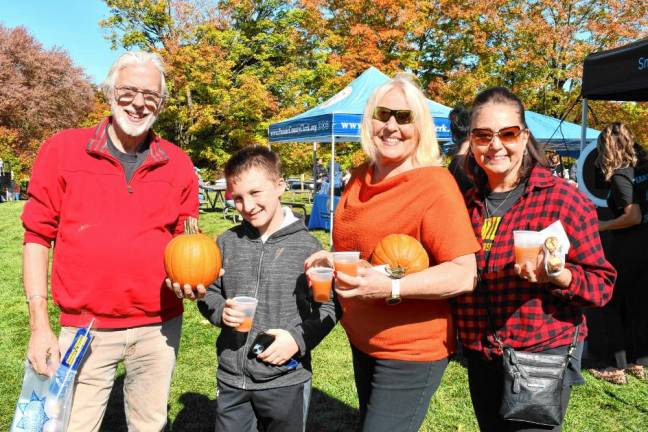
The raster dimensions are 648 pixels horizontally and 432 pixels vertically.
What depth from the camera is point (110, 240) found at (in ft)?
8.16

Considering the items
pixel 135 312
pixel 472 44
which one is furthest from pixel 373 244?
pixel 472 44

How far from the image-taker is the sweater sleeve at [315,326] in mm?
2496

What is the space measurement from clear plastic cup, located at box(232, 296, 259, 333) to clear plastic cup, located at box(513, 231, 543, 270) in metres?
1.19

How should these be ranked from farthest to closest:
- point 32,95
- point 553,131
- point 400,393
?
point 32,95 < point 553,131 < point 400,393

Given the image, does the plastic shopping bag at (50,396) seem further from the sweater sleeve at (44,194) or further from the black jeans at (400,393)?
the black jeans at (400,393)

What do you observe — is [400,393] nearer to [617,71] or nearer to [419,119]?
[419,119]

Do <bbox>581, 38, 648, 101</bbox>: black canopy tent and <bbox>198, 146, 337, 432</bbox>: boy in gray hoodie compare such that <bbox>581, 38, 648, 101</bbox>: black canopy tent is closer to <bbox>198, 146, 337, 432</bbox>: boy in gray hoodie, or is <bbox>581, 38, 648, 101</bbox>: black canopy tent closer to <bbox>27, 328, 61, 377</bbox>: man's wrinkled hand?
<bbox>198, 146, 337, 432</bbox>: boy in gray hoodie

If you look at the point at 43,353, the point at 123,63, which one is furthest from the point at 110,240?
the point at 123,63

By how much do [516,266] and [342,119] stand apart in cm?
958

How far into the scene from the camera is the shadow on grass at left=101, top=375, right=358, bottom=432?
13.3ft

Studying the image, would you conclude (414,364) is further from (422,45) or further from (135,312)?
(422,45)

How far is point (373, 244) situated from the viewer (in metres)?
2.26

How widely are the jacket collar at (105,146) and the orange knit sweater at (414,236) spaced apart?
1.09 metres

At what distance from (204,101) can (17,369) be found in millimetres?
21326
